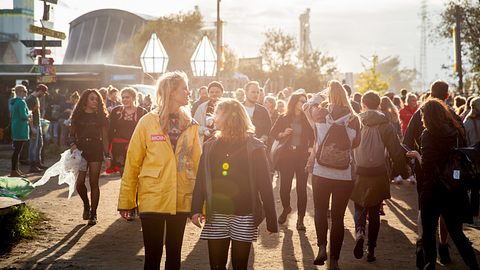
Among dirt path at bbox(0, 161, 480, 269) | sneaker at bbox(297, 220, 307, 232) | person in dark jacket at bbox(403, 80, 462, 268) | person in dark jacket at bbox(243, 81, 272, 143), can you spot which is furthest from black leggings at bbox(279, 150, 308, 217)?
person in dark jacket at bbox(403, 80, 462, 268)

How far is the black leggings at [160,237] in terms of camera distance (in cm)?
501

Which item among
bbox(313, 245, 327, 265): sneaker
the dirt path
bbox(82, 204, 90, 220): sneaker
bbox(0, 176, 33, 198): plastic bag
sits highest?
bbox(0, 176, 33, 198): plastic bag

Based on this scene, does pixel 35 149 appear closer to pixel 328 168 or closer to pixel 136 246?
pixel 136 246

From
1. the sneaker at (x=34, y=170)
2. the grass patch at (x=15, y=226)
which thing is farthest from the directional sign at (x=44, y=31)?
the grass patch at (x=15, y=226)

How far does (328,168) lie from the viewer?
6.79 m

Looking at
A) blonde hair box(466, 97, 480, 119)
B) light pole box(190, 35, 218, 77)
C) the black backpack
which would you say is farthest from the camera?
light pole box(190, 35, 218, 77)

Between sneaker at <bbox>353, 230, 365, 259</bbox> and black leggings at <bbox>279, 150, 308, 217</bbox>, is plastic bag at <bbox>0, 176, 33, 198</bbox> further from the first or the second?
sneaker at <bbox>353, 230, 365, 259</bbox>

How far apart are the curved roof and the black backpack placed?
86.6 meters

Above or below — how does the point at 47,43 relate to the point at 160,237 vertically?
above

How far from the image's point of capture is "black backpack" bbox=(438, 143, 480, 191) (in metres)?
6.21

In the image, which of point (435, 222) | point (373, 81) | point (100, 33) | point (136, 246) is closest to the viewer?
point (435, 222)

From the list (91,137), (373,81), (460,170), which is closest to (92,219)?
(91,137)

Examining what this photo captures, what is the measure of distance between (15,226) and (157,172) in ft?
12.6

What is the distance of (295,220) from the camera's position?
10117 mm
